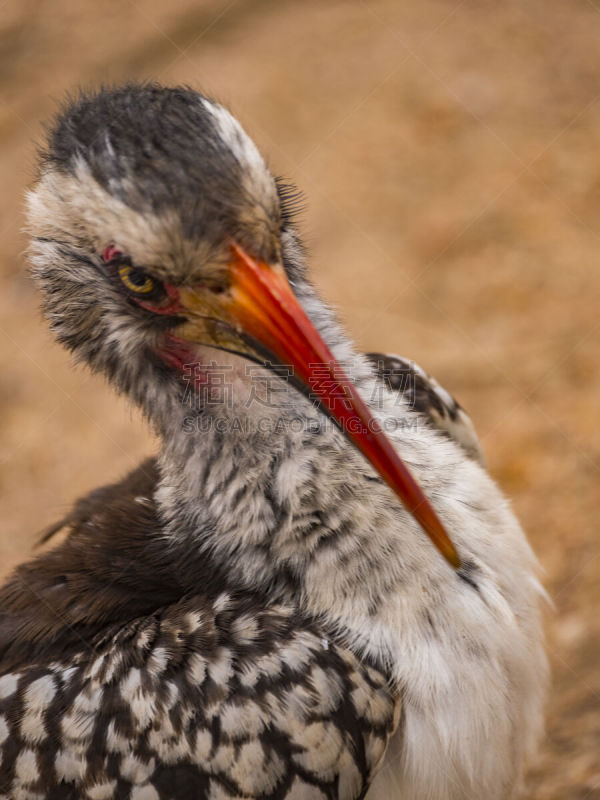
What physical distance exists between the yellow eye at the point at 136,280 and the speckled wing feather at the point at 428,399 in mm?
1184

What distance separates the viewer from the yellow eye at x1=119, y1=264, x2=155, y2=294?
238cm

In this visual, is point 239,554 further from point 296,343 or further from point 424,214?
point 424,214

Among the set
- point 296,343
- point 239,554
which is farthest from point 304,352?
point 239,554

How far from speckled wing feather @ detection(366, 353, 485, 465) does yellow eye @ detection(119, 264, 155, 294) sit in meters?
1.18

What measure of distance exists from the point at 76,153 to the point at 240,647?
136cm

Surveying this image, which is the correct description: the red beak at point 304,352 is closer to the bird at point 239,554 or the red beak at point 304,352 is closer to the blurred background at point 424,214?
the bird at point 239,554

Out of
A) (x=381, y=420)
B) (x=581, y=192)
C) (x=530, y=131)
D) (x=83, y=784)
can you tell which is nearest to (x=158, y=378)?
(x=381, y=420)

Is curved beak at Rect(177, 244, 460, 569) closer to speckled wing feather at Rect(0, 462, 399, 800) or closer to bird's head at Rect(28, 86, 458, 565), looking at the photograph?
bird's head at Rect(28, 86, 458, 565)

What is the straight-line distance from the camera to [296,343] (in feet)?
7.57

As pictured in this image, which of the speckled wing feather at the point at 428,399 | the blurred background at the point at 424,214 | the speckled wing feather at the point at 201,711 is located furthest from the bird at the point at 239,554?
the blurred background at the point at 424,214

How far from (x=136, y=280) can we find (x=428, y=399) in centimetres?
142

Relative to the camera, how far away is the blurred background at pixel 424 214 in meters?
5.10

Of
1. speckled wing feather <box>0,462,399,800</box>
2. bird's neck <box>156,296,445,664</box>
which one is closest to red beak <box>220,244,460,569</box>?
bird's neck <box>156,296,445,664</box>

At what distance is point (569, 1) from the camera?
7.77 metres
